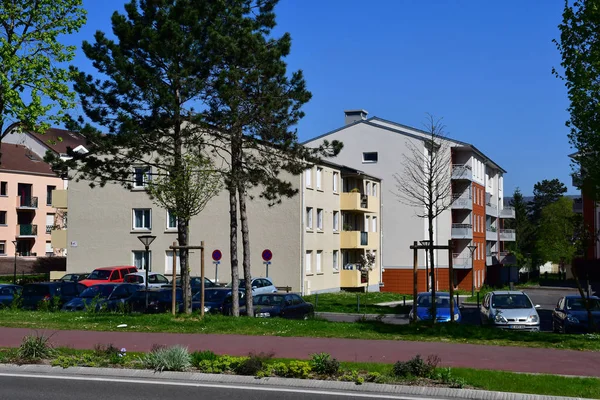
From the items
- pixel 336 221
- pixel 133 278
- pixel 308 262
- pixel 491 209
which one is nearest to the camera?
pixel 133 278

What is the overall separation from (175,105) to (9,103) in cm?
A: 480

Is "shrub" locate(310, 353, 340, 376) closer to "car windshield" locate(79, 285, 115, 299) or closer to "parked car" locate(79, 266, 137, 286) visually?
"car windshield" locate(79, 285, 115, 299)

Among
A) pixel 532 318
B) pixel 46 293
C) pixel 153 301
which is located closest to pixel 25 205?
pixel 46 293

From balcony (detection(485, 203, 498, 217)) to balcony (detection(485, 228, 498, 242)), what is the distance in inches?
67.7

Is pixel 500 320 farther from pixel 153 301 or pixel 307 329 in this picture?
pixel 153 301

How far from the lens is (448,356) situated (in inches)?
582

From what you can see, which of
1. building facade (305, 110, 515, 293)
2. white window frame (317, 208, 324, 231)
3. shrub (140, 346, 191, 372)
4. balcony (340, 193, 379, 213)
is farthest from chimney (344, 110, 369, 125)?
shrub (140, 346, 191, 372)

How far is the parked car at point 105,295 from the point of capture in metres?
28.1

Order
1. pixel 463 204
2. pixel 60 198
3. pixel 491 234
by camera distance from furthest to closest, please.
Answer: pixel 491 234
pixel 463 204
pixel 60 198

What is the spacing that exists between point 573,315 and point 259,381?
1518 cm

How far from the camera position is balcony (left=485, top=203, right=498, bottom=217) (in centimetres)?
7944

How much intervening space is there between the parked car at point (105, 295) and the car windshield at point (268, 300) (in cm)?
495

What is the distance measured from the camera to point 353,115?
70.8m

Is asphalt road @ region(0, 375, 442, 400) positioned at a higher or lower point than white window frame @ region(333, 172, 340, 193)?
lower
